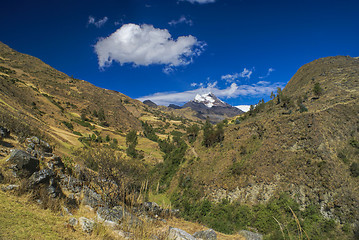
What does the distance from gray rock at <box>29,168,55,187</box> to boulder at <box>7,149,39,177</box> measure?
424 millimetres

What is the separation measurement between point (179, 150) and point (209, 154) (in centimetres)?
808

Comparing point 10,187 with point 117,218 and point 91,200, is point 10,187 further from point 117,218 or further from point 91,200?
point 117,218

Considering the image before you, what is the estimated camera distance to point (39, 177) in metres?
7.29

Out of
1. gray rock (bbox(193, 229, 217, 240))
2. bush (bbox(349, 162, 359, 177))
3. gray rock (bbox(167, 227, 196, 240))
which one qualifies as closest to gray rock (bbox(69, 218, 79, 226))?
gray rock (bbox(167, 227, 196, 240))

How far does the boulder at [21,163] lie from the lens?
723 centimetres

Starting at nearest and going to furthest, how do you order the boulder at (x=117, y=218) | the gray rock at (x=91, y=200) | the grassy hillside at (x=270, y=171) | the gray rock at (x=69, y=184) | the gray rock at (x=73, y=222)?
the boulder at (x=117, y=218), the gray rock at (x=73, y=222), the gray rock at (x=91, y=200), the gray rock at (x=69, y=184), the grassy hillside at (x=270, y=171)

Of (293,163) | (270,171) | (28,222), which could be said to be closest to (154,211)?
(28,222)

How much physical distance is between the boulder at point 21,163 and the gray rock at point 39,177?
42 centimetres

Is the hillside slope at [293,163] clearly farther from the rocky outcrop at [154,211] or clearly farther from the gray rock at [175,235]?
the gray rock at [175,235]

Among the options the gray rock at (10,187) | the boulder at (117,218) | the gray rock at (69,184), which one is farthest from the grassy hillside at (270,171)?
the gray rock at (69,184)

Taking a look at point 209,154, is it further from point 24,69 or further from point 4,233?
point 24,69

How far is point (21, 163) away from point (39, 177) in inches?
41.2

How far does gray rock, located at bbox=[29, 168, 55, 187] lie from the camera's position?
693 centimetres

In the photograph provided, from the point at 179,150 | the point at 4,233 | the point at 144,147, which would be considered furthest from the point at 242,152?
the point at 144,147
